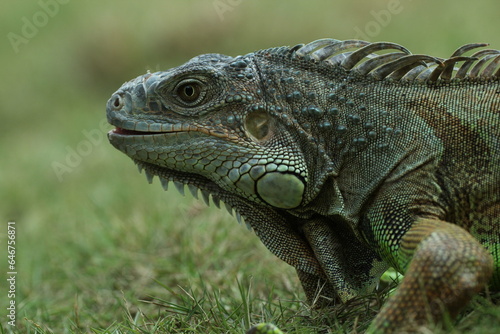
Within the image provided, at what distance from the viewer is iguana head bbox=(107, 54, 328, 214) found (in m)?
4.75

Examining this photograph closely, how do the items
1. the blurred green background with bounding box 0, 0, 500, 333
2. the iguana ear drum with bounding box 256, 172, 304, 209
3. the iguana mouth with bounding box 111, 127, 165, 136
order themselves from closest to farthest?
the iguana ear drum with bounding box 256, 172, 304, 209
the iguana mouth with bounding box 111, 127, 165, 136
the blurred green background with bounding box 0, 0, 500, 333

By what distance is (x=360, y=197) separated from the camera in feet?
15.4

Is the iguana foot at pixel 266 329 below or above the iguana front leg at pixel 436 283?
below

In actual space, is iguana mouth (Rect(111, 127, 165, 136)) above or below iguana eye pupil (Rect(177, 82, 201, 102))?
below

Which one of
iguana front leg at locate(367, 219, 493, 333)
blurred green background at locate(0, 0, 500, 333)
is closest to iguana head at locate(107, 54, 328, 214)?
iguana front leg at locate(367, 219, 493, 333)

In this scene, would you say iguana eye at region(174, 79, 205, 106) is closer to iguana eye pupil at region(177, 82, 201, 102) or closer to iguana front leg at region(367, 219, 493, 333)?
iguana eye pupil at region(177, 82, 201, 102)

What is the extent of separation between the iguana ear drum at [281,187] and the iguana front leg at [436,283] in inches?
41.2

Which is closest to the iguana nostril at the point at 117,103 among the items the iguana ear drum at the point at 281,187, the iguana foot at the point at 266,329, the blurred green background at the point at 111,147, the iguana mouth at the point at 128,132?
the iguana mouth at the point at 128,132

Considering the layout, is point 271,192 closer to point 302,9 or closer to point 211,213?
point 211,213

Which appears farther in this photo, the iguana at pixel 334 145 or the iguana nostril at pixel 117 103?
the iguana nostril at pixel 117 103

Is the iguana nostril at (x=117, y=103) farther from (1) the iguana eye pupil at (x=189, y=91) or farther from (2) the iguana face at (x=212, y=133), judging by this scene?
(1) the iguana eye pupil at (x=189, y=91)

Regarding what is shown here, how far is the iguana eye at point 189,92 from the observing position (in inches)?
198

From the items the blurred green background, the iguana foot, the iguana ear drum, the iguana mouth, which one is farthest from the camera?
the blurred green background

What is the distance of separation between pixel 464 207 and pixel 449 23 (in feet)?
33.2
